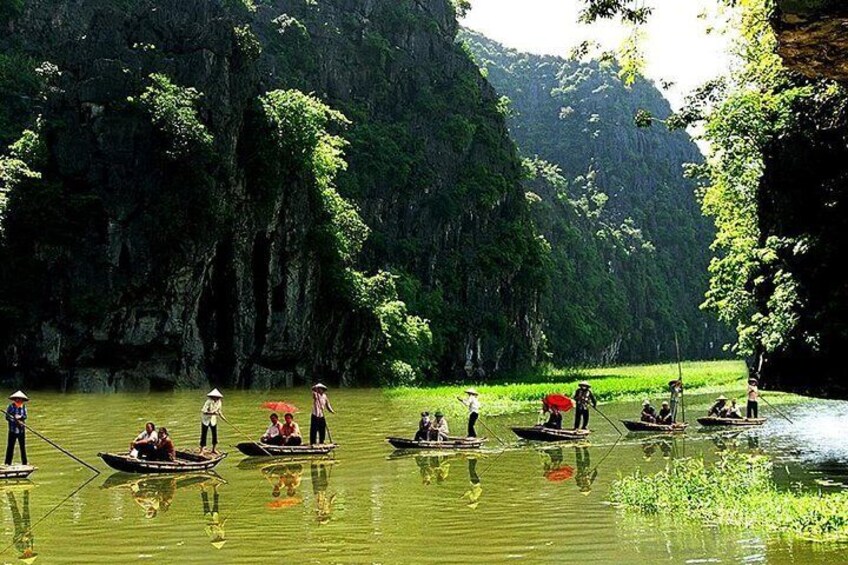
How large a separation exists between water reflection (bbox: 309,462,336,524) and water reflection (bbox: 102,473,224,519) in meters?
1.68

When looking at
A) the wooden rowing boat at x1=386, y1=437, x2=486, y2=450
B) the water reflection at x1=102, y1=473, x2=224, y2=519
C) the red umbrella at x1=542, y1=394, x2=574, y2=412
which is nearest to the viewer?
the water reflection at x1=102, y1=473, x2=224, y2=519

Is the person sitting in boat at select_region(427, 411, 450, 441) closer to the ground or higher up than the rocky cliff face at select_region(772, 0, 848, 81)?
closer to the ground

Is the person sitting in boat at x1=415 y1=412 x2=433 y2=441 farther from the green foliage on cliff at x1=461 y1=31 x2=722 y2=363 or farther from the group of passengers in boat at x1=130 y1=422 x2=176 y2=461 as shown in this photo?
the green foliage on cliff at x1=461 y1=31 x2=722 y2=363

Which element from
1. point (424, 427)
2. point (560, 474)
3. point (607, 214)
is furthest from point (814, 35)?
point (607, 214)

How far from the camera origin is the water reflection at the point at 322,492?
1180 centimetres

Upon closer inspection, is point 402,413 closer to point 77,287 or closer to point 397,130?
point 77,287

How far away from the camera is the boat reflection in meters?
9.65

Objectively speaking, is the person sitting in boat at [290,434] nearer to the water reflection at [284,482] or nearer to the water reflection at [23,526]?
the water reflection at [284,482]

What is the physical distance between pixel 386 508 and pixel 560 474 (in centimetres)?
473

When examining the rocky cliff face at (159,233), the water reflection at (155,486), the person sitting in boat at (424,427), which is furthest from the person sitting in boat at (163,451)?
the rocky cliff face at (159,233)

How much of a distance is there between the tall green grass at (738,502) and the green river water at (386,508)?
424mm

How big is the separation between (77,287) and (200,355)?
20.5 feet

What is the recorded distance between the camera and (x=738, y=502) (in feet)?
38.1

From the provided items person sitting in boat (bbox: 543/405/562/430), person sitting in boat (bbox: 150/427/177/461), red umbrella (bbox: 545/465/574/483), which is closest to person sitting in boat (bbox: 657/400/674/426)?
person sitting in boat (bbox: 543/405/562/430)
